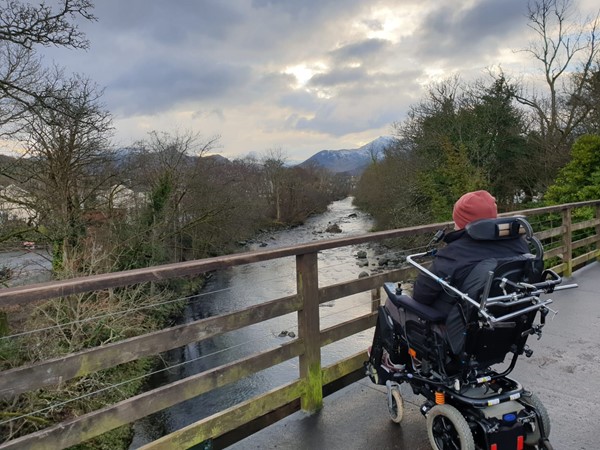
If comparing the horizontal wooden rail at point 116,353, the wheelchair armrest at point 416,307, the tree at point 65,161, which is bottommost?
the horizontal wooden rail at point 116,353

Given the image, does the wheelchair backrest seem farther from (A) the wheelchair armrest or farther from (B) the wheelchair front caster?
(B) the wheelchair front caster

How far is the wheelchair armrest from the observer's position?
1.95 meters

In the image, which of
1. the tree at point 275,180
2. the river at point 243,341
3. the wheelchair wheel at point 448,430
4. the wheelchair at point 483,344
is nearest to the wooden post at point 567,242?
the river at point 243,341

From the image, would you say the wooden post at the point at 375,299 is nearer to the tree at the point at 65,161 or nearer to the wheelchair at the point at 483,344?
the wheelchair at the point at 483,344

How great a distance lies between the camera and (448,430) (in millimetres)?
1947

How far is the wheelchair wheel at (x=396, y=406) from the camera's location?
2365 mm

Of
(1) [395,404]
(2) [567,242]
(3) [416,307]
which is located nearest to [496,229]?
(3) [416,307]

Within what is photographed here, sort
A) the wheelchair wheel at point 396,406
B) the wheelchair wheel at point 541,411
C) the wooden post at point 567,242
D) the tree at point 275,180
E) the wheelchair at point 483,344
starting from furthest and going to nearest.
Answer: the tree at point 275,180
the wooden post at point 567,242
the wheelchair wheel at point 396,406
the wheelchair wheel at point 541,411
the wheelchair at point 483,344

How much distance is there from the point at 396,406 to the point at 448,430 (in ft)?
1.56

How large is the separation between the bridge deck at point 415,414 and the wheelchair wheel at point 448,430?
7.8 inches

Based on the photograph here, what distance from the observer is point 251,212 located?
3003 centimetres

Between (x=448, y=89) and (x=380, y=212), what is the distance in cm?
964

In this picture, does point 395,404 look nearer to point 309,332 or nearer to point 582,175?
point 309,332

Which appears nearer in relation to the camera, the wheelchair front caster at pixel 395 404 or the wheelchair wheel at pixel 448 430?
the wheelchair wheel at pixel 448 430
